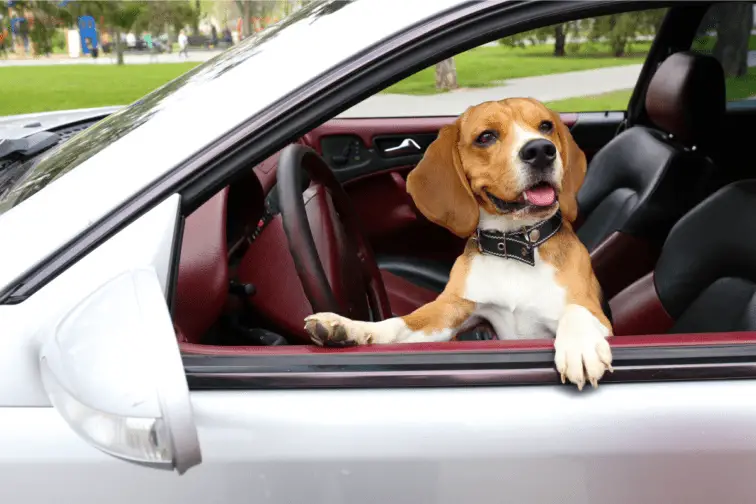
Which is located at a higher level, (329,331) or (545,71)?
(329,331)

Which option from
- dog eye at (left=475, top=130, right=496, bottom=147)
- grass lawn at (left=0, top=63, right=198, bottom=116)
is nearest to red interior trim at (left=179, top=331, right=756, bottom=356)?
dog eye at (left=475, top=130, right=496, bottom=147)

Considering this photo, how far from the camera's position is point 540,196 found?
192cm

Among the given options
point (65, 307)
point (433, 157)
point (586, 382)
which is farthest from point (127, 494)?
point (433, 157)

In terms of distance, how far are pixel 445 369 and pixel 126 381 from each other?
467mm

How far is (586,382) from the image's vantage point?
1.28m

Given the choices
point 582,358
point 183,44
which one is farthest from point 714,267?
point 183,44

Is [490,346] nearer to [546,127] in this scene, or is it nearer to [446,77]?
[546,127]

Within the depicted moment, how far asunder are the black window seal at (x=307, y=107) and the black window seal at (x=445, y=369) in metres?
0.24

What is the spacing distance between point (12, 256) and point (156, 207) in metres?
Result: 0.24

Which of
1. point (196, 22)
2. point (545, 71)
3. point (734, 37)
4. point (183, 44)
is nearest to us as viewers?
point (734, 37)

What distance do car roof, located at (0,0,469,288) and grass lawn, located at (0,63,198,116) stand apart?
1074cm

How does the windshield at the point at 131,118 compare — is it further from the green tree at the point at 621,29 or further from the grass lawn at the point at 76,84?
the grass lawn at the point at 76,84

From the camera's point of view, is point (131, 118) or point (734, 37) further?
point (734, 37)

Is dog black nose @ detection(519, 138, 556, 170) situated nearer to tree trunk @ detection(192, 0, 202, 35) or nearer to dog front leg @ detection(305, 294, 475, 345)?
dog front leg @ detection(305, 294, 475, 345)
